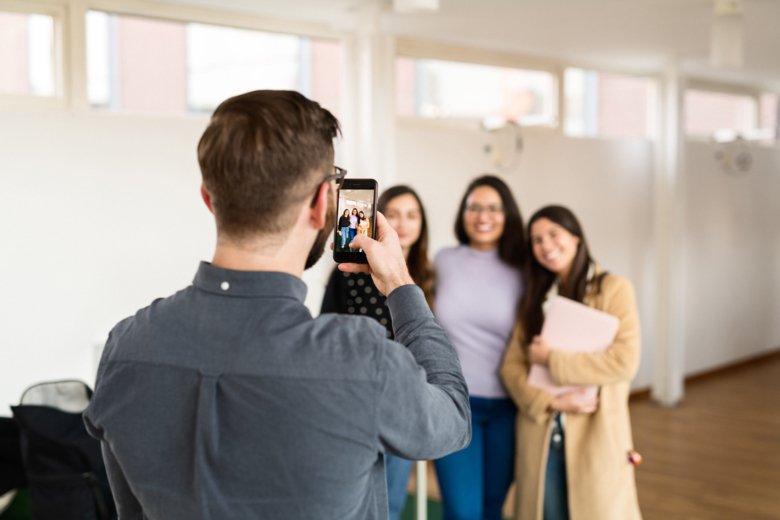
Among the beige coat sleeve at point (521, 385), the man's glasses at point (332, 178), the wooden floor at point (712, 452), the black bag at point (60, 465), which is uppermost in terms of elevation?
the man's glasses at point (332, 178)

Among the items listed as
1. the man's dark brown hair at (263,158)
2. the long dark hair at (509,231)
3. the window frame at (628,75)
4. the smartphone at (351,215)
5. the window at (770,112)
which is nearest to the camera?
the man's dark brown hair at (263,158)

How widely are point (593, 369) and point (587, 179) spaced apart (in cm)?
362

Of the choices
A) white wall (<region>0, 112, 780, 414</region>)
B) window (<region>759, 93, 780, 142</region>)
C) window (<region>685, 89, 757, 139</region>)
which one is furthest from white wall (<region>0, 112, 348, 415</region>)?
window (<region>759, 93, 780, 142</region>)

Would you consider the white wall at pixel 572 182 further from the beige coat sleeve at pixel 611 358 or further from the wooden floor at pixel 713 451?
the beige coat sleeve at pixel 611 358

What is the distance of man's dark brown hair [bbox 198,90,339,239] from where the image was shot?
100cm

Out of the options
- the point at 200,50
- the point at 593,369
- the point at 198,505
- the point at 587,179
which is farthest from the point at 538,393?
the point at 200,50

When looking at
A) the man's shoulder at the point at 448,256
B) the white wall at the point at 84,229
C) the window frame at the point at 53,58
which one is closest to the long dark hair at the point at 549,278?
the man's shoulder at the point at 448,256

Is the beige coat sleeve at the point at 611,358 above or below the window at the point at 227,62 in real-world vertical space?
below

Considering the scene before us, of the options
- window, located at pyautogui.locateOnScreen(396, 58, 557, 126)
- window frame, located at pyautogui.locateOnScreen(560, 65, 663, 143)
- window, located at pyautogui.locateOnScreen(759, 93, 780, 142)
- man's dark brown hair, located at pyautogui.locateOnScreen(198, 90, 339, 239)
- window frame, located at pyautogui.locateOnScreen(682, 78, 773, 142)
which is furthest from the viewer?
window, located at pyautogui.locateOnScreen(759, 93, 780, 142)

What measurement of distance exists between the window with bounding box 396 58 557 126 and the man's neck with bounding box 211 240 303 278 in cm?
430

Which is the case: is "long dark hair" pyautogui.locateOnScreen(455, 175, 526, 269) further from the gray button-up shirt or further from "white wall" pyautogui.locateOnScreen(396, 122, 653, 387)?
the gray button-up shirt

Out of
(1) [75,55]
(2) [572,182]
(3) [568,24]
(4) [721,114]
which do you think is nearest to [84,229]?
(1) [75,55]

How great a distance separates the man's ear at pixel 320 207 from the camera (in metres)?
1.06

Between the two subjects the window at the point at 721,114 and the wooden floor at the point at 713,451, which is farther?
the window at the point at 721,114
